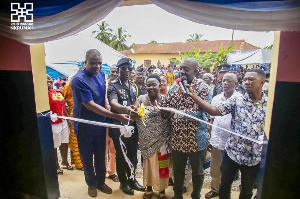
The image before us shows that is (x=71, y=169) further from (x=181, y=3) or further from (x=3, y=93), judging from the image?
(x=181, y=3)

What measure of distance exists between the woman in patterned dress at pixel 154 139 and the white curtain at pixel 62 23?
987 millimetres

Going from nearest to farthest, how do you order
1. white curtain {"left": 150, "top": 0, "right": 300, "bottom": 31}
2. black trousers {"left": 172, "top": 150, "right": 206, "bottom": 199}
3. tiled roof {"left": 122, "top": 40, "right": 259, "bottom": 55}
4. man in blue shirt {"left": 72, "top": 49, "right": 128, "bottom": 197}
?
1. white curtain {"left": 150, "top": 0, "right": 300, "bottom": 31}
2. black trousers {"left": 172, "top": 150, "right": 206, "bottom": 199}
3. man in blue shirt {"left": 72, "top": 49, "right": 128, "bottom": 197}
4. tiled roof {"left": 122, "top": 40, "right": 259, "bottom": 55}

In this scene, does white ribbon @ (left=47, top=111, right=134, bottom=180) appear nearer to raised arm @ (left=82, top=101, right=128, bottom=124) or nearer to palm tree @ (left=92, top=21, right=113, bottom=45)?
raised arm @ (left=82, top=101, right=128, bottom=124)

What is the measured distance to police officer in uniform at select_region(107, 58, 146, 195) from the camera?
3.05 metres

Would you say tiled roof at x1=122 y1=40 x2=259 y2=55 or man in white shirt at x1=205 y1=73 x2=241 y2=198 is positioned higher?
tiled roof at x1=122 y1=40 x2=259 y2=55

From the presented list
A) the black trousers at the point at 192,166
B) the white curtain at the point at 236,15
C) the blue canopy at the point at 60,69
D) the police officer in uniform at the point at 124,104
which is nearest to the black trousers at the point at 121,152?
the police officer in uniform at the point at 124,104

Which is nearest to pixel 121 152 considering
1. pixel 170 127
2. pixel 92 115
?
pixel 92 115

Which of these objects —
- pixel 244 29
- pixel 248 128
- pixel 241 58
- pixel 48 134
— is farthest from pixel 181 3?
A: pixel 241 58

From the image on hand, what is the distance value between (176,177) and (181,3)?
2.05 metres

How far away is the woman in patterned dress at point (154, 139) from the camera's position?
110 inches

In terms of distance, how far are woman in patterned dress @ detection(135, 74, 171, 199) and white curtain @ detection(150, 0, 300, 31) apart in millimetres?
964

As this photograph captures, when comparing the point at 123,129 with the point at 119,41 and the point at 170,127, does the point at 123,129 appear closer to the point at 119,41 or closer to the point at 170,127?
the point at 170,127

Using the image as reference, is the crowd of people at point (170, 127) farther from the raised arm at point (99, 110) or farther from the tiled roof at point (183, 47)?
the tiled roof at point (183, 47)

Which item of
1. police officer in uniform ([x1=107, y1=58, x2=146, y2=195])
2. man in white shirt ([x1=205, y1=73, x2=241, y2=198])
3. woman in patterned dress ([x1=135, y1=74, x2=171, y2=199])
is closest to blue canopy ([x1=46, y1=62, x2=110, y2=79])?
police officer in uniform ([x1=107, y1=58, x2=146, y2=195])
